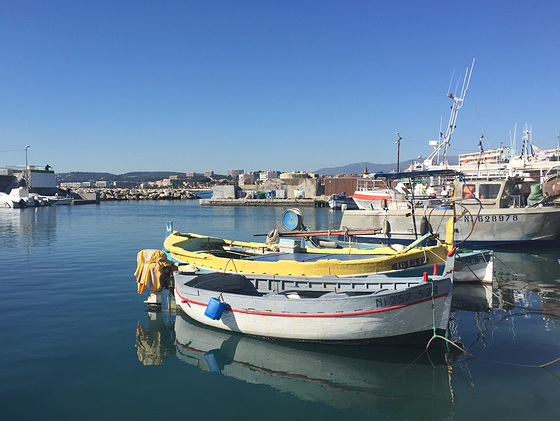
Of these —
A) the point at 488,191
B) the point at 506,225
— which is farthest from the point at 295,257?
the point at 488,191

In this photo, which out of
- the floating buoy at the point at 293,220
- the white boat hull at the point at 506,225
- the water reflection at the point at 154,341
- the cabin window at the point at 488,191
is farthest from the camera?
the cabin window at the point at 488,191

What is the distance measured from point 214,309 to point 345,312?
3169mm

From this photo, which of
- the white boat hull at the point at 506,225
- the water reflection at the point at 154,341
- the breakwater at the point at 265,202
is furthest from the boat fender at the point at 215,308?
the breakwater at the point at 265,202

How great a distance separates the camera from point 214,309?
10.1m

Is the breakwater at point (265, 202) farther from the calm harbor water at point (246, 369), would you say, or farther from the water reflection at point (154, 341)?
the water reflection at point (154, 341)

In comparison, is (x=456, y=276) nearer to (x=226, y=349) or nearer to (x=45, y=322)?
(x=226, y=349)

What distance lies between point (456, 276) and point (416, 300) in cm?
864

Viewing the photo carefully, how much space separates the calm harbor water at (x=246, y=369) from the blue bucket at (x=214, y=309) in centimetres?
77

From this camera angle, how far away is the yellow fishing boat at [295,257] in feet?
38.8

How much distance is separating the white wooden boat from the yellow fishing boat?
38.3 inches

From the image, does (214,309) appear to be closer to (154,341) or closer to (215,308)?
(215,308)

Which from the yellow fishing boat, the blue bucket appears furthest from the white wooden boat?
the yellow fishing boat

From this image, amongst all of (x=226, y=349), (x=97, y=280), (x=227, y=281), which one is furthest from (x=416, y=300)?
(x=97, y=280)

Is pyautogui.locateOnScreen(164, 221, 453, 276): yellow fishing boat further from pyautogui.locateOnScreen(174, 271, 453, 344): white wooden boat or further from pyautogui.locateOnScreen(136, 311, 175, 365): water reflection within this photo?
pyautogui.locateOnScreen(136, 311, 175, 365): water reflection
